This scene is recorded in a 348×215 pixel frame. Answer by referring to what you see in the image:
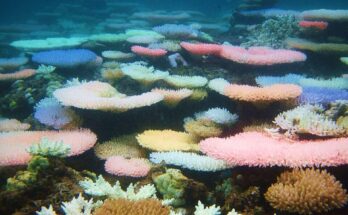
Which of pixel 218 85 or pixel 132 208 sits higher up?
pixel 218 85

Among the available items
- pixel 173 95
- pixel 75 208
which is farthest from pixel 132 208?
pixel 173 95

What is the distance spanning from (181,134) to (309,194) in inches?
79.8

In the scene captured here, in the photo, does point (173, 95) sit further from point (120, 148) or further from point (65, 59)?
point (65, 59)

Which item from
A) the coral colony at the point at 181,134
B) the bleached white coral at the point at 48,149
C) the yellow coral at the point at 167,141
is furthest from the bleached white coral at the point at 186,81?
the bleached white coral at the point at 48,149

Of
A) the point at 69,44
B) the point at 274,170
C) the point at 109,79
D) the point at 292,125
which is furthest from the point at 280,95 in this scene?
the point at 69,44

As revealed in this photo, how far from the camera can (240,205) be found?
3.04 m

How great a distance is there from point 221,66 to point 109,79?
1.93 m

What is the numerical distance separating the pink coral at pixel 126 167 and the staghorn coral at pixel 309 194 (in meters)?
1.44

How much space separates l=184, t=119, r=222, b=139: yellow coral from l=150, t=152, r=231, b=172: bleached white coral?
54 cm

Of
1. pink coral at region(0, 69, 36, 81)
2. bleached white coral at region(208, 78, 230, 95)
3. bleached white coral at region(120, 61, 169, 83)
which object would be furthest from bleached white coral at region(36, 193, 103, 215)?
pink coral at region(0, 69, 36, 81)

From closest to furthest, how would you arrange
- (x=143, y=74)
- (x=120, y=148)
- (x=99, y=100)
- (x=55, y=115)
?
(x=99, y=100) → (x=120, y=148) → (x=55, y=115) → (x=143, y=74)

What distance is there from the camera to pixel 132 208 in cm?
261

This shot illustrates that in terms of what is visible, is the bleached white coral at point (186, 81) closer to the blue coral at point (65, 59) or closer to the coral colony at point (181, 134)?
Result: the coral colony at point (181, 134)

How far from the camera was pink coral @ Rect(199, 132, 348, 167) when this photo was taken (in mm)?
Answer: 2727
